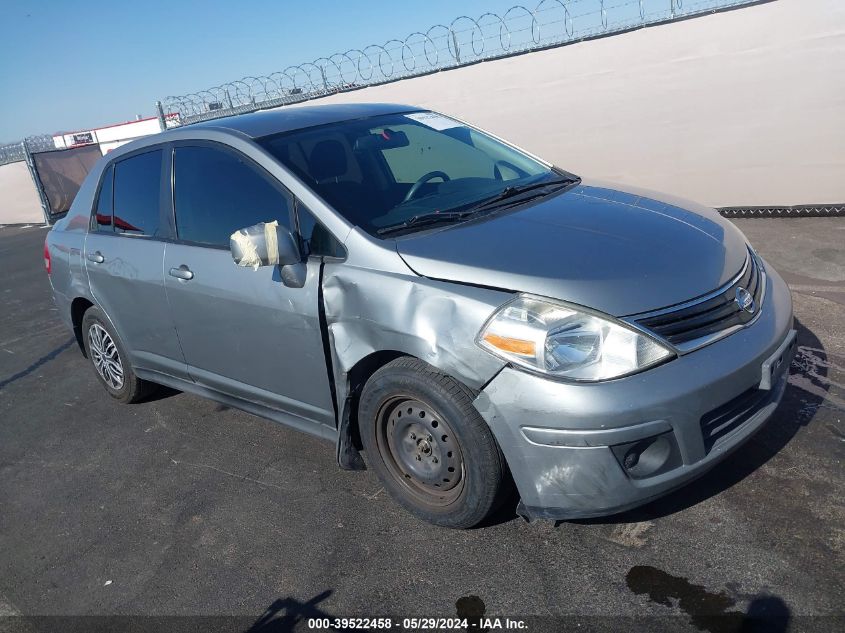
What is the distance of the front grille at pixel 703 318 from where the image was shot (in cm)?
262

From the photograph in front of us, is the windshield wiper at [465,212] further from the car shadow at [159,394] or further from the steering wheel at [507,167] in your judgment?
the car shadow at [159,394]

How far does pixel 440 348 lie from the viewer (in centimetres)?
278

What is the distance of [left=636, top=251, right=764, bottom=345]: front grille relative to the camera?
262 centimetres

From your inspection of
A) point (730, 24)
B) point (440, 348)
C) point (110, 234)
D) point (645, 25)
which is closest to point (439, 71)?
point (645, 25)

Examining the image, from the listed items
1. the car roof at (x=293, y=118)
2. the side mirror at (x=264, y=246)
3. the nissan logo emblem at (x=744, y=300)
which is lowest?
the nissan logo emblem at (x=744, y=300)

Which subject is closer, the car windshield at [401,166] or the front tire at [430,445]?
the front tire at [430,445]

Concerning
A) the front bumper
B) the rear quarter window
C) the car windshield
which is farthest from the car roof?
the front bumper

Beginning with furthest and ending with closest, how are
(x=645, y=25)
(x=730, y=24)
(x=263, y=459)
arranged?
(x=645, y=25)
(x=730, y=24)
(x=263, y=459)

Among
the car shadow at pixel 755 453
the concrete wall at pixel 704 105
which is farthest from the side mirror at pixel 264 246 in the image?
the concrete wall at pixel 704 105

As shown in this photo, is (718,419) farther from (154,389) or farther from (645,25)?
(645,25)

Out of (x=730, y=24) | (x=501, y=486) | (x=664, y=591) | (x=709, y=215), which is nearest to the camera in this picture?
(x=664, y=591)

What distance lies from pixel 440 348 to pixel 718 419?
1.06 m

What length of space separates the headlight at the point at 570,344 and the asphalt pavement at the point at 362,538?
2.66ft

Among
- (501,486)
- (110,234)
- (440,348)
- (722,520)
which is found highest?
(110,234)
